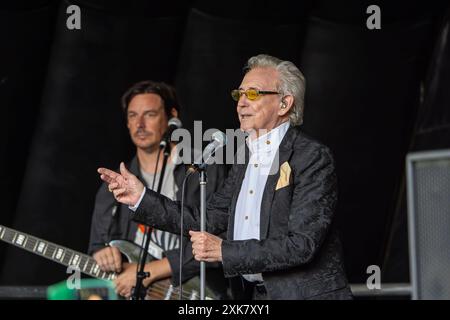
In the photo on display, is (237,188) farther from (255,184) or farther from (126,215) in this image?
(126,215)

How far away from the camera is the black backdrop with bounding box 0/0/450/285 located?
5.05 meters

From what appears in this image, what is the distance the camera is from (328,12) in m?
5.54

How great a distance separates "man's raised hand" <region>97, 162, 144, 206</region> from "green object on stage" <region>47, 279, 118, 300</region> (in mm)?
1369

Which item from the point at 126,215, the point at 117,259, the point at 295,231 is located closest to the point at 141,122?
the point at 126,215

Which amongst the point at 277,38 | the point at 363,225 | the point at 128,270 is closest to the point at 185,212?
the point at 128,270

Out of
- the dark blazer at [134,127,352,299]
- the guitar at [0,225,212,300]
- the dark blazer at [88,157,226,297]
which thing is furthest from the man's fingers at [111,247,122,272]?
the dark blazer at [134,127,352,299]

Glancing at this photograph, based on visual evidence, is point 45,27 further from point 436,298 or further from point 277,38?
point 436,298

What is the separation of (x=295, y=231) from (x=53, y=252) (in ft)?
5.87

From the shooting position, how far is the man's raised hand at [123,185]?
10.6 ft

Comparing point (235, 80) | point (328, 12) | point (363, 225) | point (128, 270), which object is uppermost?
point (328, 12)

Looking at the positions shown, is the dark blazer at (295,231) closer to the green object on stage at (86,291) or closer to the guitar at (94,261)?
the guitar at (94,261)

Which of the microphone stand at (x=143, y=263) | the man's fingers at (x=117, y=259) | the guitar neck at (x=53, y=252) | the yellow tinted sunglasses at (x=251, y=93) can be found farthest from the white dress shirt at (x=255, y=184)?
the guitar neck at (x=53, y=252)

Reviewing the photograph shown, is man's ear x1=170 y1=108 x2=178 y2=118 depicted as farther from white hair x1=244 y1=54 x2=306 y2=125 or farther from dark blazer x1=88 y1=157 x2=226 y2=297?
white hair x1=244 y1=54 x2=306 y2=125
